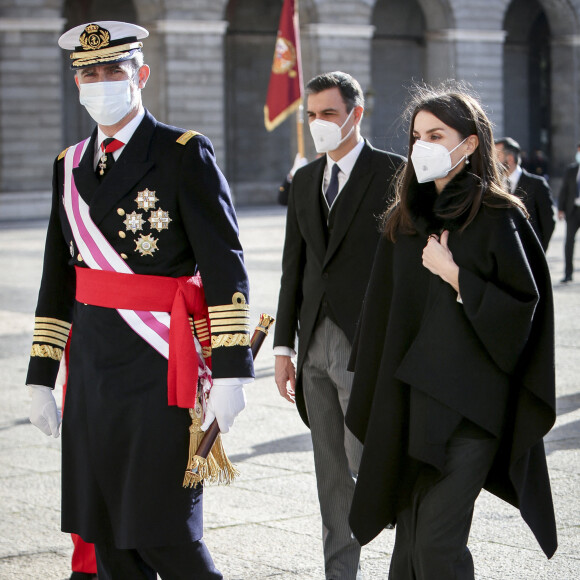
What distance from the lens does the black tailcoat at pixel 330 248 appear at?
449 cm

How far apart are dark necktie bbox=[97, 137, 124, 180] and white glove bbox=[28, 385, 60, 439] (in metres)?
0.71

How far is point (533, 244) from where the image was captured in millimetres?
3600

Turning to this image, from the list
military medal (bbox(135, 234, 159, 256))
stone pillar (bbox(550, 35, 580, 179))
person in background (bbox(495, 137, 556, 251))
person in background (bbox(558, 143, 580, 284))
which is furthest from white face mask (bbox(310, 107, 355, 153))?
stone pillar (bbox(550, 35, 580, 179))

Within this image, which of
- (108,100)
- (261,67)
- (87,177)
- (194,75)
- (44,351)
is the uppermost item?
(108,100)

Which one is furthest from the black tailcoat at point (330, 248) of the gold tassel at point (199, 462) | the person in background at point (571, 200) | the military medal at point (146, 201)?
the person in background at point (571, 200)

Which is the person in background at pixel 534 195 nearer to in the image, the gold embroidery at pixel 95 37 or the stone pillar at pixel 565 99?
the gold embroidery at pixel 95 37

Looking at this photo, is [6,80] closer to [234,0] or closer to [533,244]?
[234,0]

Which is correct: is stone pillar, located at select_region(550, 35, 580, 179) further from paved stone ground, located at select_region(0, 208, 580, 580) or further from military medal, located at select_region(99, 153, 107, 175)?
military medal, located at select_region(99, 153, 107, 175)

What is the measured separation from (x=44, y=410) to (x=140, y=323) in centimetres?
47

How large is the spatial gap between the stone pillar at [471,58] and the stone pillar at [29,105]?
1100 centimetres

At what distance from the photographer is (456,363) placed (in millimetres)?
3422

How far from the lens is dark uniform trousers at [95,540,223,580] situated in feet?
12.0

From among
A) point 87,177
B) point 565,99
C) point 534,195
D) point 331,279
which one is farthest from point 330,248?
point 565,99

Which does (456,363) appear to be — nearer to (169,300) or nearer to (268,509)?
(169,300)
